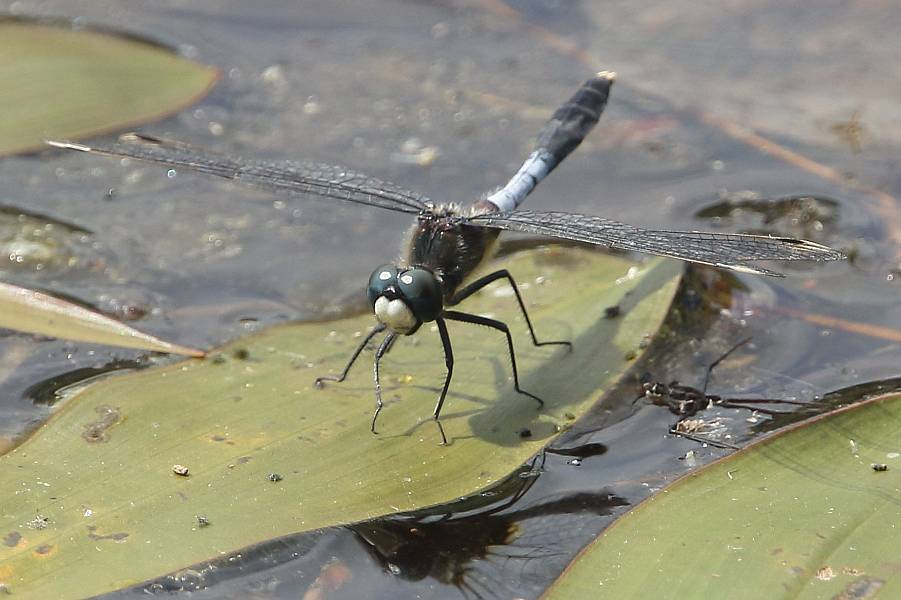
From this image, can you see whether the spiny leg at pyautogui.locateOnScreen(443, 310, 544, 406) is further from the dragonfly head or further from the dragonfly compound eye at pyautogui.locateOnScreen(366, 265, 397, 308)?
the dragonfly compound eye at pyautogui.locateOnScreen(366, 265, 397, 308)

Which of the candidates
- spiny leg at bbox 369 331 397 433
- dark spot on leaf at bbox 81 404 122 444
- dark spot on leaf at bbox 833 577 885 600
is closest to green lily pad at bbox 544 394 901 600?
dark spot on leaf at bbox 833 577 885 600

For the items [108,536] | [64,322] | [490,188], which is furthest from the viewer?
[490,188]

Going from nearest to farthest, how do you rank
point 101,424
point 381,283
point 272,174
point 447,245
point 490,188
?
point 101,424 → point 381,283 → point 447,245 → point 272,174 → point 490,188

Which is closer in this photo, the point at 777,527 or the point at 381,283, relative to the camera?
the point at 777,527

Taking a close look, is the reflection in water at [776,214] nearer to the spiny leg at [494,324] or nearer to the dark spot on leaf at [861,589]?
the spiny leg at [494,324]

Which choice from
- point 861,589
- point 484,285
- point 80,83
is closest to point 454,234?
point 484,285

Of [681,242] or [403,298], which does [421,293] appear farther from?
[681,242]
